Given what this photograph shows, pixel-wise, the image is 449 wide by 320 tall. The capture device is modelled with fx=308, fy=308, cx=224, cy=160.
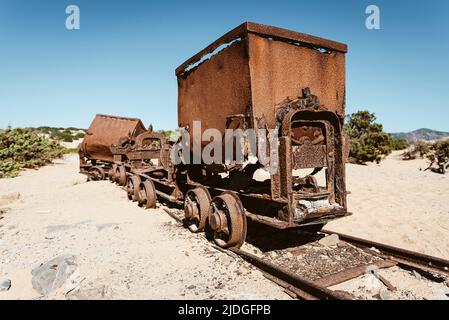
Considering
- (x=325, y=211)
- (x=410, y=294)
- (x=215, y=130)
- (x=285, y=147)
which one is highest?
(x=215, y=130)

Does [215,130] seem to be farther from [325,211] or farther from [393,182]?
[393,182]

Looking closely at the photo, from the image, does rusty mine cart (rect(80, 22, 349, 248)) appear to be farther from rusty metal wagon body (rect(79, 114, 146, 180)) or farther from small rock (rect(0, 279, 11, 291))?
rusty metal wagon body (rect(79, 114, 146, 180))

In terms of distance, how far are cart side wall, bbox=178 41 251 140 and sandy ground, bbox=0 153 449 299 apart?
86.6 inches

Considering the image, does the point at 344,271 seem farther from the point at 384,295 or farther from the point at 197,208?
the point at 197,208

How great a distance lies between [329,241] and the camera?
5.00m

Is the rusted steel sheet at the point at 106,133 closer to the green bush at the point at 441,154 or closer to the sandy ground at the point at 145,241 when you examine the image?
the sandy ground at the point at 145,241

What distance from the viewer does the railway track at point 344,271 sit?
10.4ft

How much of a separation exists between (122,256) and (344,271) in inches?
118

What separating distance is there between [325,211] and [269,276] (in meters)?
1.39

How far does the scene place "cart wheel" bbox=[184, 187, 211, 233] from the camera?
5414 millimetres

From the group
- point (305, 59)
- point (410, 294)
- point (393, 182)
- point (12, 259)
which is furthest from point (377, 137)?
point (12, 259)

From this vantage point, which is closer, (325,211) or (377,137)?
(325,211)

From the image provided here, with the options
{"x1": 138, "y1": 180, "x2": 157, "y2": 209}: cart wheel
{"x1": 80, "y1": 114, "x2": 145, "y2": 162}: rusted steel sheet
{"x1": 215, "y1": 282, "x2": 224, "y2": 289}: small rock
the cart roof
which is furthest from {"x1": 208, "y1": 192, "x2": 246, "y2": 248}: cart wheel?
{"x1": 80, "y1": 114, "x2": 145, "y2": 162}: rusted steel sheet

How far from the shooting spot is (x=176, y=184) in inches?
290
